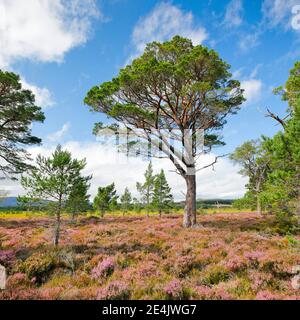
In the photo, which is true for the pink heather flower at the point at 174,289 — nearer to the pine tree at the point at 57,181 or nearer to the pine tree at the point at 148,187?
the pine tree at the point at 57,181

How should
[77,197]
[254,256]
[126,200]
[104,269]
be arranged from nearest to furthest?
[104,269] → [254,256] → [77,197] → [126,200]

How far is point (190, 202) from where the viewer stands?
15453mm

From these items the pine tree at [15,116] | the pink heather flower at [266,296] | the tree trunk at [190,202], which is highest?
the pine tree at [15,116]

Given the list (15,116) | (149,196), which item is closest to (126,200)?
(149,196)

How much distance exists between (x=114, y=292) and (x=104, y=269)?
2.01 meters

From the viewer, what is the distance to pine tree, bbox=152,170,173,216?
33.1 metres

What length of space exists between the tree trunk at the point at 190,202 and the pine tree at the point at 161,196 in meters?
17.7

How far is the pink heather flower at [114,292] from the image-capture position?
5.95 m

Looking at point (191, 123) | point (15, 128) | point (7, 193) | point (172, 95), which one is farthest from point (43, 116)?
point (191, 123)

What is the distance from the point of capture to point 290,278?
6.24m

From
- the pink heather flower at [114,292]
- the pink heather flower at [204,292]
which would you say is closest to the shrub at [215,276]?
the pink heather flower at [204,292]

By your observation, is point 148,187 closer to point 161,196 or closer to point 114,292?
point 161,196

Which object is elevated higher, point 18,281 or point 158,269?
point 158,269

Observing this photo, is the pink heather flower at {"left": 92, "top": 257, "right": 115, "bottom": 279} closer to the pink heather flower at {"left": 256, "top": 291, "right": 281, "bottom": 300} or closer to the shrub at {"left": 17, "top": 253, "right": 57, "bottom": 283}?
the shrub at {"left": 17, "top": 253, "right": 57, "bottom": 283}
